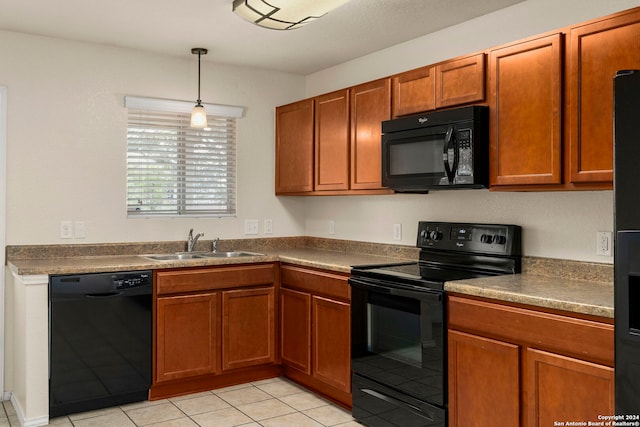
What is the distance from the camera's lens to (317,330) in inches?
145

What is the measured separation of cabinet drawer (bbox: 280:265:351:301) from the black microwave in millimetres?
672

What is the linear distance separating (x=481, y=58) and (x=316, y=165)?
163cm

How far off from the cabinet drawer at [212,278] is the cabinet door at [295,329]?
21 cm

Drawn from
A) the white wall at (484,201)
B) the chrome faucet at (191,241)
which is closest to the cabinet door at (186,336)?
the chrome faucet at (191,241)

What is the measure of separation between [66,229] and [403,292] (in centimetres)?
236

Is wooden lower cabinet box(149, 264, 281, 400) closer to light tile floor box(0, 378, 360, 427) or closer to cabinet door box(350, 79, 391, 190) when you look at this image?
light tile floor box(0, 378, 360, 427)

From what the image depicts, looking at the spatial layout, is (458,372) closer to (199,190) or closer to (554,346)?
(554,346)

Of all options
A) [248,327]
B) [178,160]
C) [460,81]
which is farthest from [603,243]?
[178,160]

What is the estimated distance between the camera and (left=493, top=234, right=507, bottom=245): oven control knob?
3.07m

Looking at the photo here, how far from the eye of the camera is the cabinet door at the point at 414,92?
10.4ft

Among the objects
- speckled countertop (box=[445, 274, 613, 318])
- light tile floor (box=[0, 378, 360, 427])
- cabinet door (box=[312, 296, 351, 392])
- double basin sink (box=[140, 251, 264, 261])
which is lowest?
light tile floor (box=[0, 378, 360, 427])

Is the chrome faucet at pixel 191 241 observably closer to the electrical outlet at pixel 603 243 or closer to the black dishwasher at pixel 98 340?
the black dishwasher at pixel 98 340

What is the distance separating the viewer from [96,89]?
3.94 metres

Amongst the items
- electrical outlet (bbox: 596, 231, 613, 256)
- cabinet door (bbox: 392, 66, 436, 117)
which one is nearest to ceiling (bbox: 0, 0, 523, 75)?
cabinet door (bbox: 392, 66, 436, 117)
